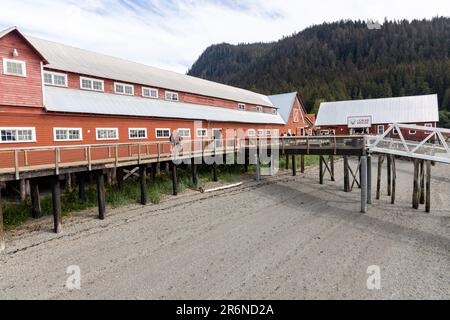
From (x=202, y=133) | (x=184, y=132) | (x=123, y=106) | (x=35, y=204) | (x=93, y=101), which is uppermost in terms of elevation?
(x=93, y=101)

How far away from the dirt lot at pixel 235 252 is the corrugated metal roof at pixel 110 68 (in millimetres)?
10012

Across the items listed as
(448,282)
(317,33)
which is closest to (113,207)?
(448,282)

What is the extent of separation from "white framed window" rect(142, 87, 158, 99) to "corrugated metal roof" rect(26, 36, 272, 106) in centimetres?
40

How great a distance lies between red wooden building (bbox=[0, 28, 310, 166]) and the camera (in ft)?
45.8

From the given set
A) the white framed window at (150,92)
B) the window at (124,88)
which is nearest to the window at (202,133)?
the white framed window at (150,92)

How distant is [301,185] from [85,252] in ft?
52.8

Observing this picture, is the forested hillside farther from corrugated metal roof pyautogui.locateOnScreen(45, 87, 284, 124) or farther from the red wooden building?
corrugated metal roof pyautogui.locateOnScreen(45, 87, 284, 124)

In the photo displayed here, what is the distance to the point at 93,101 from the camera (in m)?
17.8

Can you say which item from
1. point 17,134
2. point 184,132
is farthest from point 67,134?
point 184,132

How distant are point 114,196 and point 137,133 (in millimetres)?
5109

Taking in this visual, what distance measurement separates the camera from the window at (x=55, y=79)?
16681 mm

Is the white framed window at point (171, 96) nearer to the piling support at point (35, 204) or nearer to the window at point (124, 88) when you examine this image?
the window at point (124, 88)

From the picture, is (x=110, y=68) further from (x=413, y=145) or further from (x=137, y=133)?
(x=413, y=145)
